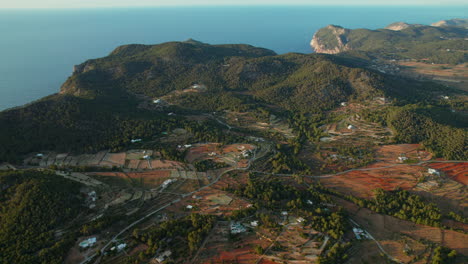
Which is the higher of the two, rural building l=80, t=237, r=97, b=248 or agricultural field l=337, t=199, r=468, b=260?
rural building l=80, t=237, r=97, b=248

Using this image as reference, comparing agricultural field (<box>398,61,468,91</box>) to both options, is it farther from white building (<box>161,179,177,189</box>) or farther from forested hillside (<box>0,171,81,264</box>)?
forested hillside (<box>0,171,81,264</box>)

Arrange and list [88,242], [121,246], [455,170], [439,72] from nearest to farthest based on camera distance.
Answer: [121,246] → [88,242] → [455,170] → [439,72]

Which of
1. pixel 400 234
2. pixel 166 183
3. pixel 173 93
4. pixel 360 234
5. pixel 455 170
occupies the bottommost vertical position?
pixel 400 234

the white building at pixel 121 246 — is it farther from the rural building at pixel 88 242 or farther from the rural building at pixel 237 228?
the rural building at pixel 237 228

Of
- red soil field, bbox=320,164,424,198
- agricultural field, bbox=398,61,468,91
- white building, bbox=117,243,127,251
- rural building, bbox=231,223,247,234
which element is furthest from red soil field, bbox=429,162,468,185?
agricultural field, bbox=398,61,468,91

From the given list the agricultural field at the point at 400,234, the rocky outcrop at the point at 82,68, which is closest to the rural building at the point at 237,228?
the agricultural field at the point at 400,234

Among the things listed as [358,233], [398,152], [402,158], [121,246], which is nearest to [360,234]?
[358,233]

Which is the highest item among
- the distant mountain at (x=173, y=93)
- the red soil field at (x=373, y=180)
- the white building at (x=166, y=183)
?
the distant mountain at (x=173, y=93)

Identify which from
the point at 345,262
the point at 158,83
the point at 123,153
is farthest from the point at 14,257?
the point at 158,83

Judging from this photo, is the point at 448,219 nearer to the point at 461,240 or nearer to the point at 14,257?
the point at 461,240

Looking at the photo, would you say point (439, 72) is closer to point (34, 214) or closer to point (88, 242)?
point (88, 242)

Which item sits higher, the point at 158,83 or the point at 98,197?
the point at 158,83
